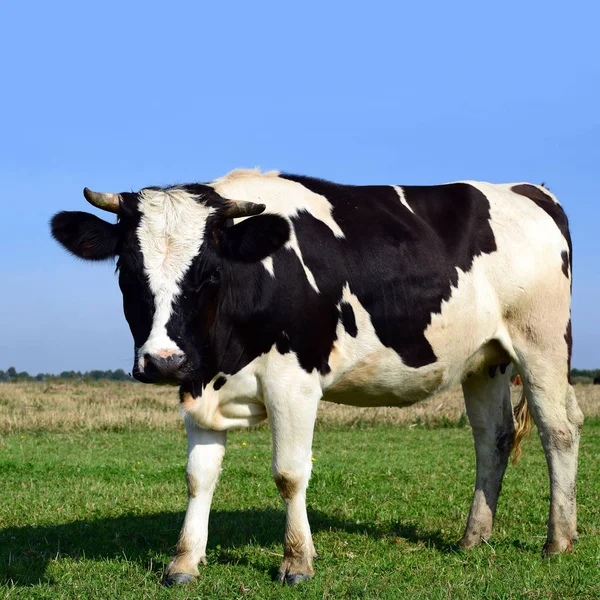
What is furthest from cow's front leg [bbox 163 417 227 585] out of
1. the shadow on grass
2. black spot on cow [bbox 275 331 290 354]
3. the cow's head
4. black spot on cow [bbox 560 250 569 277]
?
black spot on cow [bbox 560 250 569 277]

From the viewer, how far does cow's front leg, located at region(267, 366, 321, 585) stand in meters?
6.18

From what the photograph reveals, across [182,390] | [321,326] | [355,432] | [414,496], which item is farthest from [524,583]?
[355,432]

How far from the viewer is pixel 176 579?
6.31 metres

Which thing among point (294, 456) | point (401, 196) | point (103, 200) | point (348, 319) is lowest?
point (294, 456)

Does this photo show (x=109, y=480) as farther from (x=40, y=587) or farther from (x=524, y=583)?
(x=524, y=583)

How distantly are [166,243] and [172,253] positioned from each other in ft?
0.30

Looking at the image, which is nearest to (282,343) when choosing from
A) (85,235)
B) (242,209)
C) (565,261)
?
(242,209)

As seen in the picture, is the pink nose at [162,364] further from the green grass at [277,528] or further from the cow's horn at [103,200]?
the green grass at [277,528]

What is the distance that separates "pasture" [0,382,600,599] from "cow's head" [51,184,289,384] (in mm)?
1693

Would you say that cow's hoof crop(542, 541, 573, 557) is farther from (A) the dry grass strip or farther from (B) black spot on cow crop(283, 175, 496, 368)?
(A) the dry grass strip

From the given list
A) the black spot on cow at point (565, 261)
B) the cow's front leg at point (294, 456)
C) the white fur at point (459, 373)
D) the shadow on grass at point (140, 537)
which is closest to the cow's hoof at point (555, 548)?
the white fur at point (459, 373)

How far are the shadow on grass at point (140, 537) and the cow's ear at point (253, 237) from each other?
8.29ft

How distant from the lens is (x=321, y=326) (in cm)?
636

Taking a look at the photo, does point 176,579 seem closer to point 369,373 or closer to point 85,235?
point 369,373
